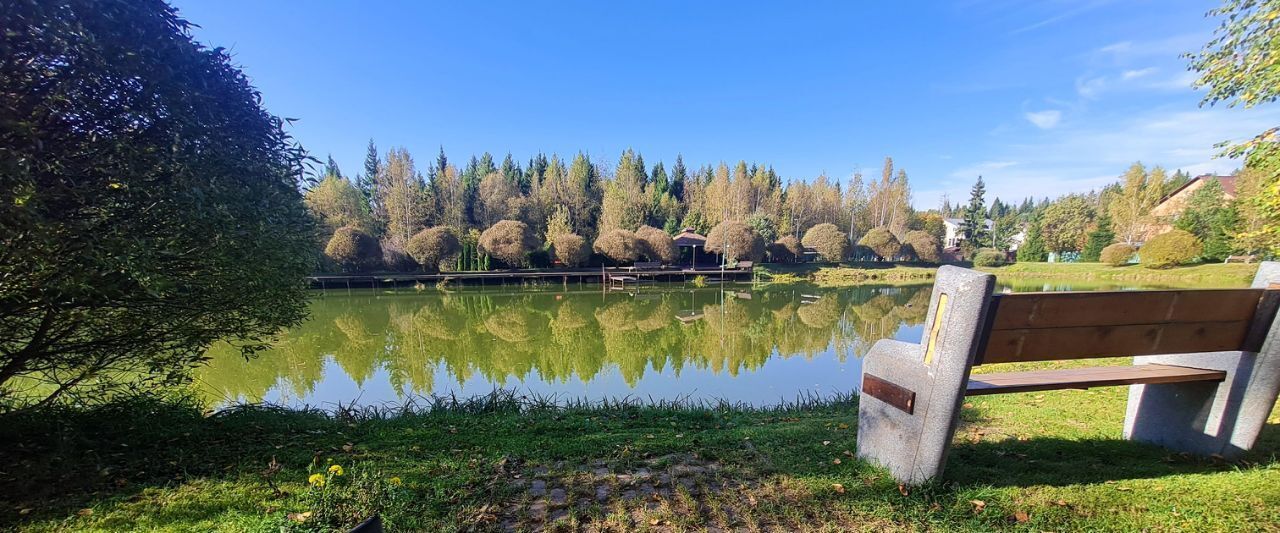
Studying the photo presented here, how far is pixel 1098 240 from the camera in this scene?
28281mm

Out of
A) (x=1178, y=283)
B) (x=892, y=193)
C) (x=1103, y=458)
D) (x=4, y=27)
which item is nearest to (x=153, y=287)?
(x=4, y=27)

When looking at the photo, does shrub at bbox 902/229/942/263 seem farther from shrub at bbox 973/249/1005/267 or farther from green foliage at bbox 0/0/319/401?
green foliage at bbox 0/0/319/401

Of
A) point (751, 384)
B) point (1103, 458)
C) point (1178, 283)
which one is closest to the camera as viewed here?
point (1103, 458)

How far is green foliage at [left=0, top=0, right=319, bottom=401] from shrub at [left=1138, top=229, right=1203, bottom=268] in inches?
1324

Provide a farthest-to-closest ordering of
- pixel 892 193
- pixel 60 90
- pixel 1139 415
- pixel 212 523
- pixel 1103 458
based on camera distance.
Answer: pixel 892 193 → pixel 1139 415 → pixel 1103 458 → pixel 60 90 → pixel 212 523

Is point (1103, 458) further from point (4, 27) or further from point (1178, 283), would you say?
point (1178, 283)

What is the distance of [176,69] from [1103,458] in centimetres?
554

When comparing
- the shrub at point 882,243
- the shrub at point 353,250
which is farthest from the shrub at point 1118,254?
the shrub at point 353,250

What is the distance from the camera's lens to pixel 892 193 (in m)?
38.8

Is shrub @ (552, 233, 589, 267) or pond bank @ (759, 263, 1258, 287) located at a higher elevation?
shrub @ (552, 233, 589, 267)

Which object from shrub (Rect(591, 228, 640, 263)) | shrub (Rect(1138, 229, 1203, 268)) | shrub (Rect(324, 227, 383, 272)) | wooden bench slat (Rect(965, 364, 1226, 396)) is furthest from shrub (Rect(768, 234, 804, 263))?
wooden bench slat (Rect(965, 364, 1226, 396))

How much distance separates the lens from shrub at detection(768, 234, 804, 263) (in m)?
28.5

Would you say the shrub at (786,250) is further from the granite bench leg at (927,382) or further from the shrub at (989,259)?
the granite bench leg at (927,382)

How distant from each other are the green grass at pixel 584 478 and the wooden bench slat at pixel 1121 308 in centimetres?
75
